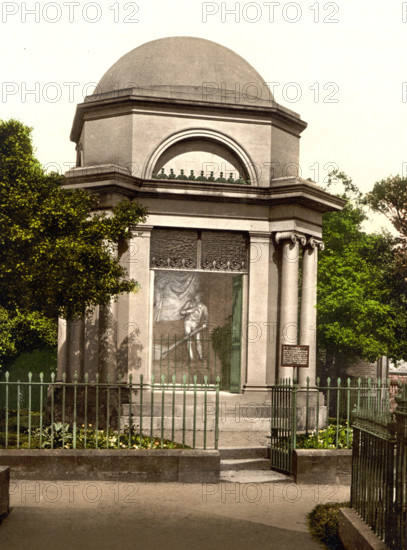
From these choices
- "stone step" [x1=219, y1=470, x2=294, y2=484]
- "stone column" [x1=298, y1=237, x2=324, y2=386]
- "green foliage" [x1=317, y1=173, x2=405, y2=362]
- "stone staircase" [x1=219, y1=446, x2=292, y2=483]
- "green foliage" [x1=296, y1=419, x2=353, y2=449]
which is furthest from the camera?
"green foliage" [x1=317, y1=173, x2=405, y2=362]

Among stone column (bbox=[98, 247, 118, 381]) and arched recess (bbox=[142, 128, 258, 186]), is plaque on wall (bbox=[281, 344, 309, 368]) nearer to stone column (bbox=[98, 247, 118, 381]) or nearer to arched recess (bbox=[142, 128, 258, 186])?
stone column (bbox=[98, 247, 118, 381])

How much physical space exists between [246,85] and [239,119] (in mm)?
1482

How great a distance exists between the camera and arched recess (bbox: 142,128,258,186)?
65.3ft

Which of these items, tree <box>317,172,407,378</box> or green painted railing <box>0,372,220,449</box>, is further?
tree <box>317,172,407,378</box>

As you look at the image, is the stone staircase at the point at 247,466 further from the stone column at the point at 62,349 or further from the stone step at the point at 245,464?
the stone column at the point at 62,349

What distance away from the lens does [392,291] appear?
3516cm

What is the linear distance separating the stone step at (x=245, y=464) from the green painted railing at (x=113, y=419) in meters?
0.78

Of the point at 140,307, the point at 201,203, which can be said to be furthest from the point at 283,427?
the point at 201,203

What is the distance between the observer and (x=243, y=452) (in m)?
14.6

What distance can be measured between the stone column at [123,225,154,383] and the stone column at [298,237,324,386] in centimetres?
391

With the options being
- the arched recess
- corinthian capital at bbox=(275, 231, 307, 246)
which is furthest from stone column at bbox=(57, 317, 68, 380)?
corinthian capital at bbox=(275, 231, 307, 246)

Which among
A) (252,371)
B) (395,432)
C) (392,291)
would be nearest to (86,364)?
(252,371)

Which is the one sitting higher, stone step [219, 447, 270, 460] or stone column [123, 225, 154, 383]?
stone column [123, 225, 154, 383]

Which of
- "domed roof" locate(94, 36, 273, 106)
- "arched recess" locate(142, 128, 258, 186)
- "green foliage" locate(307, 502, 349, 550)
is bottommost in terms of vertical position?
"green foliage" locate(307, 502, 349, 550)
